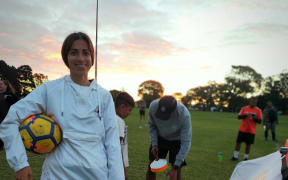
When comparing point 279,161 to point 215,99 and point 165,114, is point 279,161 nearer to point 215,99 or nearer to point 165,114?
point 165,114

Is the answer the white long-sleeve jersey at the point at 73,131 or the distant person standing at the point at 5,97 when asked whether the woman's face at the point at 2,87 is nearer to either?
the distant person standing at the point at 5,97

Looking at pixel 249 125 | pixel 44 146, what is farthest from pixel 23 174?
pixel 249 125

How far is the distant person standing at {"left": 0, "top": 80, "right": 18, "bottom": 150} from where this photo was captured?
634 centimetres


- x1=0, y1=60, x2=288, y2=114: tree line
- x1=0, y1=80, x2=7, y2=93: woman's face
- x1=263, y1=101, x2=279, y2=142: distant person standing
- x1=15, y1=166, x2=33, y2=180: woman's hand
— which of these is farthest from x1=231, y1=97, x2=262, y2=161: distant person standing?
x1=0, y1=60, x2=288, y2=114: tree line

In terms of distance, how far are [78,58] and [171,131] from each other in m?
3.01

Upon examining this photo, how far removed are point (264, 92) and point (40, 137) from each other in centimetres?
9817

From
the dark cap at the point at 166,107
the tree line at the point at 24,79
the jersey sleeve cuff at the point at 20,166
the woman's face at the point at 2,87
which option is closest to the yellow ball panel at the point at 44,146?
the jersey sleeve cuff at the point at 20,166

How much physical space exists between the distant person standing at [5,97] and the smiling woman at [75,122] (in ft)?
17.4

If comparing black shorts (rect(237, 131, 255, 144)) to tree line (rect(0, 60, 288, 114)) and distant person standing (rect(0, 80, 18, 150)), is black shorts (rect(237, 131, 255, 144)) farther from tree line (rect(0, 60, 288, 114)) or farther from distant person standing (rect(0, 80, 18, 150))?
tree line (rect(0, 60, 288, 114))

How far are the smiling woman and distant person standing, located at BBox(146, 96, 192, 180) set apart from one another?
2250 millimetres

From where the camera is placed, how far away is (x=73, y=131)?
1.80 m

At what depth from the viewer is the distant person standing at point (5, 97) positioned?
634 centimetres

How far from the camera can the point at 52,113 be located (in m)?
1.86

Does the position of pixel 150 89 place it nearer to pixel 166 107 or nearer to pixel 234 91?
pixel 234 91
